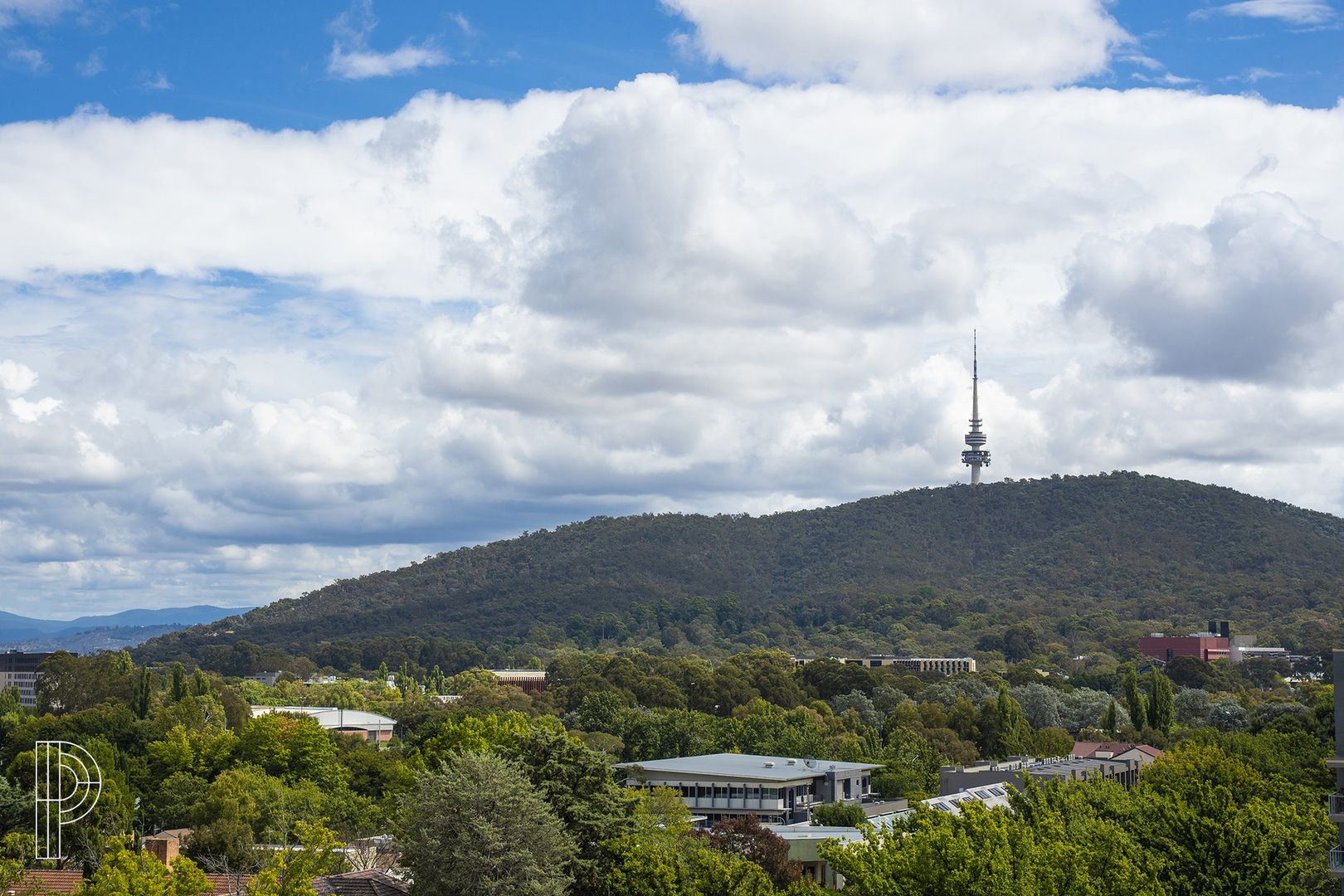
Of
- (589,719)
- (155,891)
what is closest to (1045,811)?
(155,891)

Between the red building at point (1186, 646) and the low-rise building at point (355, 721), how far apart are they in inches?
3954

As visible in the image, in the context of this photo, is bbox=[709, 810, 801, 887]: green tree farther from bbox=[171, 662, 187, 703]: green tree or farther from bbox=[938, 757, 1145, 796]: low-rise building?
bbox=[171, 662, 187, 703]: green tree

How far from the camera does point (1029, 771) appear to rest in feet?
277

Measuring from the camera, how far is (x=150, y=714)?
108 metres

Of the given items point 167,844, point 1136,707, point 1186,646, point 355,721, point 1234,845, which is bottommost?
point 355,721

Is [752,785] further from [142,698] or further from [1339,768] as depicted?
[142,698]

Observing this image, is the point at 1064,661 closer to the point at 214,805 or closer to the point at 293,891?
the point at 214,805

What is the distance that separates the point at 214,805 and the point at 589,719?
130 feet

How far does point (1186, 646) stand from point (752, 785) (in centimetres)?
12622

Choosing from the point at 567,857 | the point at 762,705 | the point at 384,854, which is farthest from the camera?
the point at 762,705

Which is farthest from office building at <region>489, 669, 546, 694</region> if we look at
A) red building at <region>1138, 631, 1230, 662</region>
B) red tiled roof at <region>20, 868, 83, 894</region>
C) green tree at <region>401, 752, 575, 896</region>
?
green tree at <region>401, 752, 575, 896</region>

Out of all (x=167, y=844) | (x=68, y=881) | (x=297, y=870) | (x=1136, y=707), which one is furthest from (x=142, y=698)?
(x=297, y=870)

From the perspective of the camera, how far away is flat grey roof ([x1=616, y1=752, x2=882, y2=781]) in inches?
3189

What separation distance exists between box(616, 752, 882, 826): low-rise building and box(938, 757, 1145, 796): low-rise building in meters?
6.73
